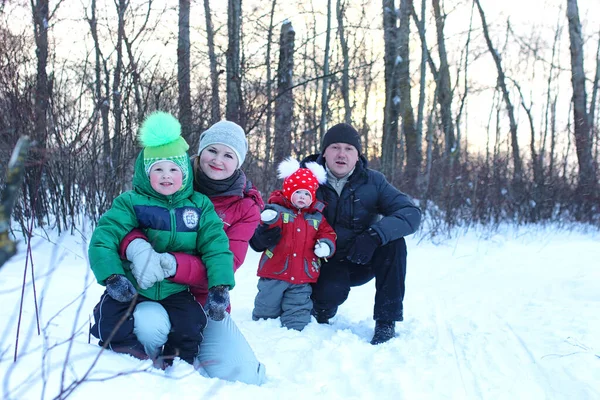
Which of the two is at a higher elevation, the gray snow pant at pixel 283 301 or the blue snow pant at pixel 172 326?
the blue snow pant at pixel 172 326

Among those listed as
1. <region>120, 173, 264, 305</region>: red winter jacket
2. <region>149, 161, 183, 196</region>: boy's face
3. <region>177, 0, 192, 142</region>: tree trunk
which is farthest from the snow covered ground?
<region>177, 0, 192, 142</region>: tree trunk

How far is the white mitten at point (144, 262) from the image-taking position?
6.48 ft

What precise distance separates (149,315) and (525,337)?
217 cm

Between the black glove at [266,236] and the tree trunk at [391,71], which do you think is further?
the tree trunk at [391,71]

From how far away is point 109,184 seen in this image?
4781 mm

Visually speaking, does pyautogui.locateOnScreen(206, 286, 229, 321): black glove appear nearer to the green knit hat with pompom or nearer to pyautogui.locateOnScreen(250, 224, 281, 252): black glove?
the green knit hat with pompom

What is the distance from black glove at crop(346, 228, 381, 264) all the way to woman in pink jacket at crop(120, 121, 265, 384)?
2.09ft

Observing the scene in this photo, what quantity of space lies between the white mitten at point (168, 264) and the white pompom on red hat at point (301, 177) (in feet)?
3.71

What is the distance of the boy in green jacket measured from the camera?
6.61 feet

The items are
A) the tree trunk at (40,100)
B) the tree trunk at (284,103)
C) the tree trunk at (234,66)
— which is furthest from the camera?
the tree trunk at (284,103)

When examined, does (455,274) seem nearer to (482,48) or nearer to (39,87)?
(39,87)

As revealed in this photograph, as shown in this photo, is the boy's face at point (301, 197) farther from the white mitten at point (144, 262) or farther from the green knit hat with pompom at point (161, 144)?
the white mitten at point (144, 262)

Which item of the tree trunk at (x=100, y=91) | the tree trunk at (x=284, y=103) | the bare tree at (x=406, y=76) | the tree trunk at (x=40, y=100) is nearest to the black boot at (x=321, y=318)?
the tree trunk at (x=40, y=100)

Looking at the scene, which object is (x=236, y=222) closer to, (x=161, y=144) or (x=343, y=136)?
(x=161, y=144)
